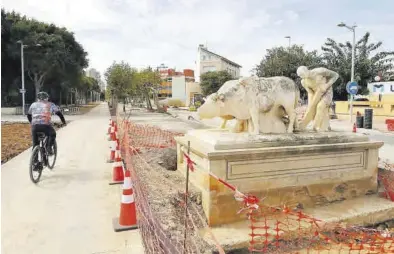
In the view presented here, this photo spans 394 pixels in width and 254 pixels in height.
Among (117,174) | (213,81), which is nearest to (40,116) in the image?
(117,174)

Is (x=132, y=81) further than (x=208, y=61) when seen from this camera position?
No

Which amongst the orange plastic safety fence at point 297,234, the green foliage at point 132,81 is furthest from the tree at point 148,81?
the orange plastic safety fence at point 297,234

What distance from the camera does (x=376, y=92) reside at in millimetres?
26188

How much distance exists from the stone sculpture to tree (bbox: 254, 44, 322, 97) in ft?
75.2

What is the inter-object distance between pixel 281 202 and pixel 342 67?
27.5m

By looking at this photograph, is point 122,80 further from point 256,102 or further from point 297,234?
point 297,234

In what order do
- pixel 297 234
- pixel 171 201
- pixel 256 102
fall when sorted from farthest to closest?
pixel 256 102 → pixel 171 201 → pixel 297 234

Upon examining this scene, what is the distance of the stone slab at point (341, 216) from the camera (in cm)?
458

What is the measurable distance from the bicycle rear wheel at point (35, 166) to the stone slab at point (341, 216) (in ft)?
10.1

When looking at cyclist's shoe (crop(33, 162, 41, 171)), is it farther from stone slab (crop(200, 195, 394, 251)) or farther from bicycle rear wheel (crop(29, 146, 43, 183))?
stone slab (crop(200, 195, 394, 251))

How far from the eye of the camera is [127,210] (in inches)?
159

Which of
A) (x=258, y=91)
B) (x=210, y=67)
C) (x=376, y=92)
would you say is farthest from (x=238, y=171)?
(x=210, y=67)

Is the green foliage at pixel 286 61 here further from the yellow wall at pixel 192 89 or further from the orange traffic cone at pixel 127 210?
the orange traffic cone at pixel 127 210

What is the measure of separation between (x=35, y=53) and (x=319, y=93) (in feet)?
84.2
